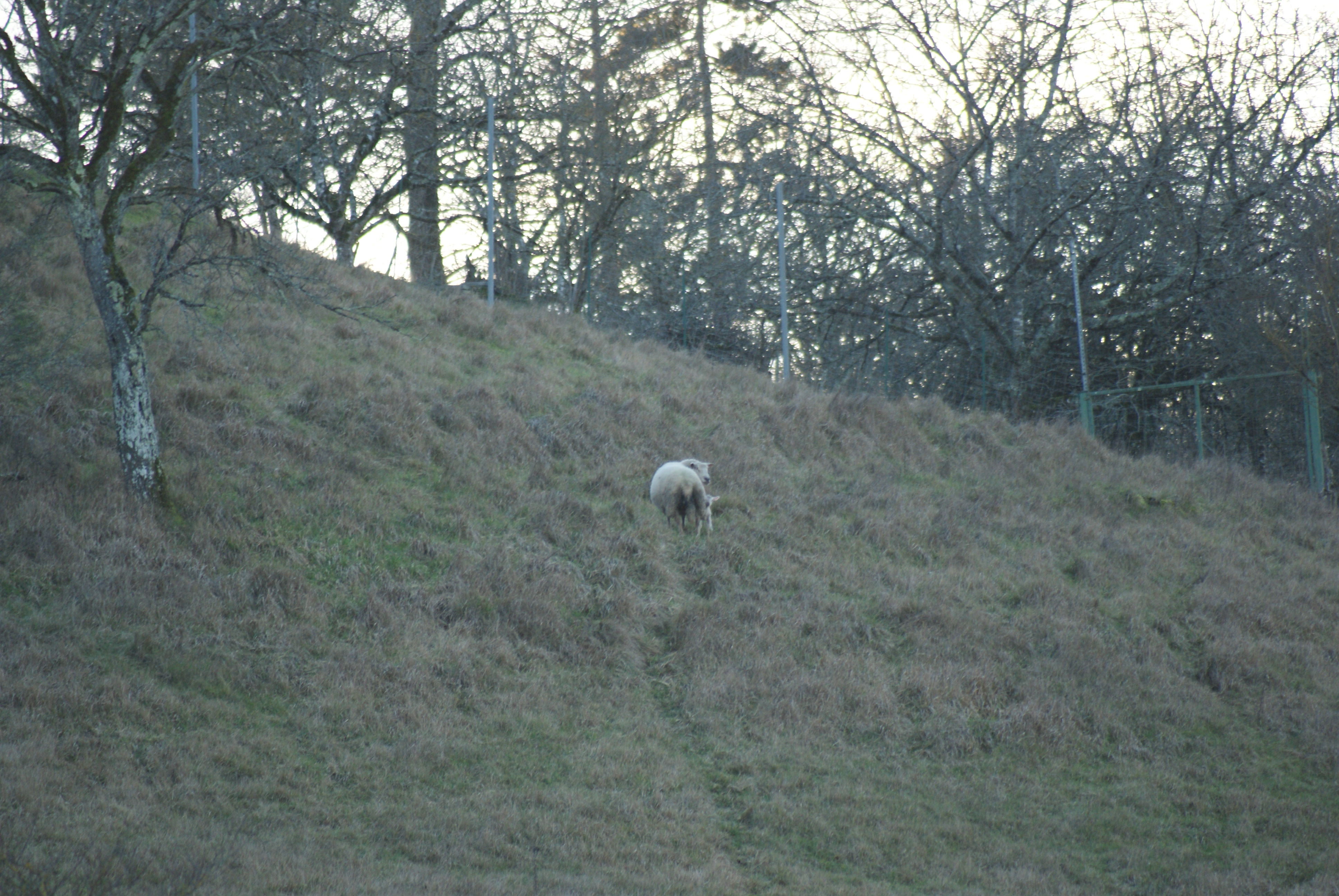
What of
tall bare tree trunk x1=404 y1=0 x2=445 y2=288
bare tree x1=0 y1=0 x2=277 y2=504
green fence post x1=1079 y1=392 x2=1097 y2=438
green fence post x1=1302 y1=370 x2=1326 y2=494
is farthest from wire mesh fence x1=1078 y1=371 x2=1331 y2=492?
bare tree x1=0 y1=0 x2=277 y2=504

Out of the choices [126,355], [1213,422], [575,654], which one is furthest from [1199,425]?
[126,355]

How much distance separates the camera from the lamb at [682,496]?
12.2 metres

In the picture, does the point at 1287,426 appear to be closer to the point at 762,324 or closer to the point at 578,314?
the point at 762,324

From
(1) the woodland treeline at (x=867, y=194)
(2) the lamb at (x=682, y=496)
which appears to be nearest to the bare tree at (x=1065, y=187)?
(1) the woodland treeline at (x=867, y=194)

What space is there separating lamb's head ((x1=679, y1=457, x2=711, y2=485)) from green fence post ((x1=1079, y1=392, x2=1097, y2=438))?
9848 mm

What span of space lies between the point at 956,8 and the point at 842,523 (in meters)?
14.5

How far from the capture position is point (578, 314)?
21.7 m

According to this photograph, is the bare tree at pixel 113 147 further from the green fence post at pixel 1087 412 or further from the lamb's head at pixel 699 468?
the green fence post at pixel 1087 412

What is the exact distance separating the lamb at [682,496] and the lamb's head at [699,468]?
0.57ft

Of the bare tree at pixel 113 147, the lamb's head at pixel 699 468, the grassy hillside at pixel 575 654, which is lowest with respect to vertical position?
the grassy hillside at pixel 575 654

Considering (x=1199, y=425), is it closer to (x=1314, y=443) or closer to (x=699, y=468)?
(x=1314, y=443)

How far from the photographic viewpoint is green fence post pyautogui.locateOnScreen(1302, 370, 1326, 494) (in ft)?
56.4

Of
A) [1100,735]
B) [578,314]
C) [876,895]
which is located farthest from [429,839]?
[578,314]

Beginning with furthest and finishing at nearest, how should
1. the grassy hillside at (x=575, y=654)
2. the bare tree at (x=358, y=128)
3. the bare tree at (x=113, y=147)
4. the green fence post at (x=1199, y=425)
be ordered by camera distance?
1. the green fence post at (x=1199, y=425)
2. the bare tree at (x=358, y=128)
3. the bare tree at (x=113, y=147)
4. the grassy hillside at (x=575, y=654)
